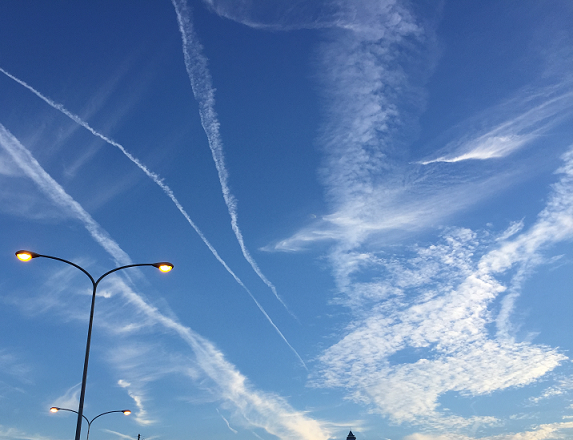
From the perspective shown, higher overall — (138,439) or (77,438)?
(138,439)

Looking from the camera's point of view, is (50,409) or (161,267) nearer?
(161,267)

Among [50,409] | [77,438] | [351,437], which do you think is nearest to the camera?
[77,438]

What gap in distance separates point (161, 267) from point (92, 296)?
9.65 feet

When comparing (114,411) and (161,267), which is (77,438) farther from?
Result: (114,411)

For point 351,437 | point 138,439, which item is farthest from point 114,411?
point 351,437

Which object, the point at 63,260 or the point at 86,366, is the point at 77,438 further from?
the point at 63,260

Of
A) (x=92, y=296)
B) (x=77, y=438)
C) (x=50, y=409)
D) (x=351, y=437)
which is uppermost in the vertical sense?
(x=351, y=437)

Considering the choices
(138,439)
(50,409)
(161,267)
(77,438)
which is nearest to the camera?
(77,438)

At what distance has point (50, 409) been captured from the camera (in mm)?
37625

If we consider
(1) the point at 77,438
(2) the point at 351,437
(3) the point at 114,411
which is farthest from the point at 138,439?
(2) the point at 351,437

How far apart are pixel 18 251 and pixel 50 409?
2774cm

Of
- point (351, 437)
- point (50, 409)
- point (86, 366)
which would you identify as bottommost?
point (86, 366)

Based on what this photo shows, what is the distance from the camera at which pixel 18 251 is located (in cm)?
1605

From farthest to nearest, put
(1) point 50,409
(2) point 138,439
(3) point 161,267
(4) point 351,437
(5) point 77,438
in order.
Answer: (4) point 351,437 → (2) point 138,439 → (1) point 50,409 → (3) point 161,267 → (5) point 77,438
